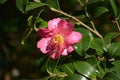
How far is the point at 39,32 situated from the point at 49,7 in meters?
0.10

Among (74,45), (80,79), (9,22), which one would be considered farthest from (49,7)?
(9,22)

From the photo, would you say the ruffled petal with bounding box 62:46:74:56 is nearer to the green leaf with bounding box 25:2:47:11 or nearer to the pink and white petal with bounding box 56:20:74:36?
the pink and white petal with bounding box 56:20:74:36

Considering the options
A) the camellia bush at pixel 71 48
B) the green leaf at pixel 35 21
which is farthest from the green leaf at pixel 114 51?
the green leaf at pixel 35 21

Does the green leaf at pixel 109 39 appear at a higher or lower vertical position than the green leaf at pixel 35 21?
lower

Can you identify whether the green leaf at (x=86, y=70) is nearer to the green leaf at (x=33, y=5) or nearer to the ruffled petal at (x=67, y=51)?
the ruffled petal at (x=67, y=51)

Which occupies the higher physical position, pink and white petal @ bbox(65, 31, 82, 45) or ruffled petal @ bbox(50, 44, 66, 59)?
pink and white petal @ bbox(65, 31, 82, 45)

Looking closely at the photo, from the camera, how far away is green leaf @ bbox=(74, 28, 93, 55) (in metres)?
1.28

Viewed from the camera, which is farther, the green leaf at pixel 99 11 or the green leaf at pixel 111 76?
the green leaf at pixel 99 11

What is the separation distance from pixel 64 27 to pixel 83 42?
0.07 m

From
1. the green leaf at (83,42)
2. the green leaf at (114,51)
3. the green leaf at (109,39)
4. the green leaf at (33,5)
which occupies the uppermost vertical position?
the green leaf at (33,5)

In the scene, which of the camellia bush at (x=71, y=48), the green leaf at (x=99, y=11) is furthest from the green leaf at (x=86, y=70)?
the green leaf at (x=99, y=11)

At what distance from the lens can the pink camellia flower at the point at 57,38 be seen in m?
1.28

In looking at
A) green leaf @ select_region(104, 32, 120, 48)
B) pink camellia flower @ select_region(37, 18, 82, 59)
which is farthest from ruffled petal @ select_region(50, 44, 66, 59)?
green leaf @ select_region(104, 32, 120, 48)

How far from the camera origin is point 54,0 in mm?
1359
